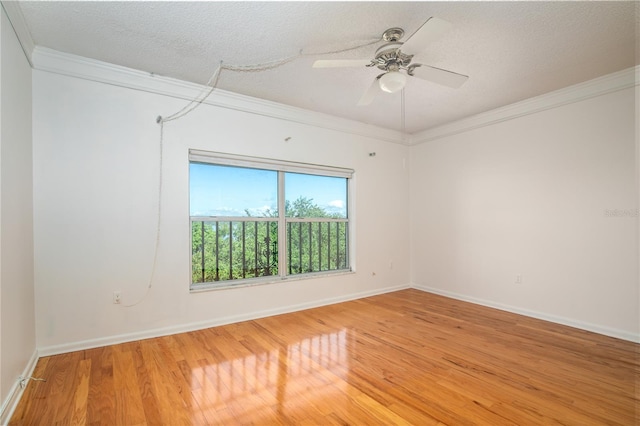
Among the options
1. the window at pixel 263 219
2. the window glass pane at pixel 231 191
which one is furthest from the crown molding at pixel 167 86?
the window glass pane at pixel 231 191

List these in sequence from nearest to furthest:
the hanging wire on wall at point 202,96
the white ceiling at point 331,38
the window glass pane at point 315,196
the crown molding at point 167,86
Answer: the white ceiling at point 331,38
the crown molding at point 167,86
the hanging wire on wall at point 202,96
the window glass pane at point 315,196

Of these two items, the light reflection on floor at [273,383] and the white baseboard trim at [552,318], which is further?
the white baseboard trim at [552,318]

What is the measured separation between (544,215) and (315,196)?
2.79 meters

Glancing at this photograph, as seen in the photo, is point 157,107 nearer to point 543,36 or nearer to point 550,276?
point 543,36

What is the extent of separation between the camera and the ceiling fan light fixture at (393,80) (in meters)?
2.21

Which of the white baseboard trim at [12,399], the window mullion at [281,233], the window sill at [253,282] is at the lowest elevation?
the white baseboard trim at [12,399]

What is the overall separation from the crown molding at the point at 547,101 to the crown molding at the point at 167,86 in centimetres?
138

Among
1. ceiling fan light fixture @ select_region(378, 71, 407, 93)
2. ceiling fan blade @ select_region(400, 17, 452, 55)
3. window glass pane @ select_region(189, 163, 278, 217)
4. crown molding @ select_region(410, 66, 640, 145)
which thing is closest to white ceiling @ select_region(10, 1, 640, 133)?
crown molding @ select_region(410, 66, 640, 145)

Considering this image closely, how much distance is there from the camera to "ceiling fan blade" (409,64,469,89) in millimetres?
2283

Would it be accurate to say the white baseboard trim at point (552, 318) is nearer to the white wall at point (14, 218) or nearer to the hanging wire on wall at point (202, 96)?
the hanging wire on wall at point (202, 96)

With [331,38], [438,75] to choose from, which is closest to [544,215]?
[438,75]

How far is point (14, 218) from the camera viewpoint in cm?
207

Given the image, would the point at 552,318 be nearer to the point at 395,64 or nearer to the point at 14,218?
the point at 395,64

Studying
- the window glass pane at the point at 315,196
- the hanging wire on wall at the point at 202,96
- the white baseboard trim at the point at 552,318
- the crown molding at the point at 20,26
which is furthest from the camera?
the window glass pane at the point at 315,196
